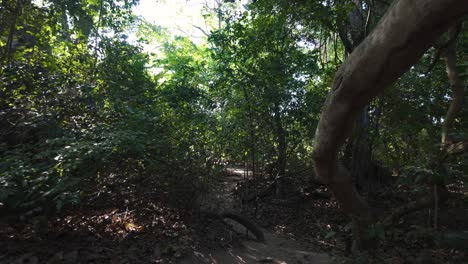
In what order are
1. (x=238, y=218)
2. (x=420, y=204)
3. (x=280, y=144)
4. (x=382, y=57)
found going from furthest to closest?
(x=280, y=144) → (x=238, y=218) → (x=420, y=204) → (x=382, y=57)

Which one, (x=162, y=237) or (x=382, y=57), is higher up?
(x=382, y=57)

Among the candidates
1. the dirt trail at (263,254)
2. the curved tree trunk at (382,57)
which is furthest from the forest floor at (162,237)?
Answer: the curved tree trunk at (382,57)

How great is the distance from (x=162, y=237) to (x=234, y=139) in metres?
2.80

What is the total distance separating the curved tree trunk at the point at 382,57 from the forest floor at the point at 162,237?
129 centimetres

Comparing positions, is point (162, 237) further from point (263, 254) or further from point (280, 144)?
point (280, 144)

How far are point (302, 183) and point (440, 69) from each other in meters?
4.96

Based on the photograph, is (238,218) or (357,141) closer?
(238,218)

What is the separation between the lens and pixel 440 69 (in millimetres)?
6707

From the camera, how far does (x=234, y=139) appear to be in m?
7.26

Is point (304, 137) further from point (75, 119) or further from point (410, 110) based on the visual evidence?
point (75, 119)

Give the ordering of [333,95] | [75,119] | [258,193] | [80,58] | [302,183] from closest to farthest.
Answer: [333,95] → [75,119] → [80,58] → [258,193] → [302,183]

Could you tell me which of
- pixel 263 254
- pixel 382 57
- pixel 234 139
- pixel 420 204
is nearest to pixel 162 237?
pixel 263 254

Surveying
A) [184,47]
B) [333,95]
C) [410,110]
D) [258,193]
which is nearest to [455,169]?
[333,95]

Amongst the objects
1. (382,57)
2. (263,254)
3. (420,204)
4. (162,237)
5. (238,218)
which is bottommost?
(263,254)
